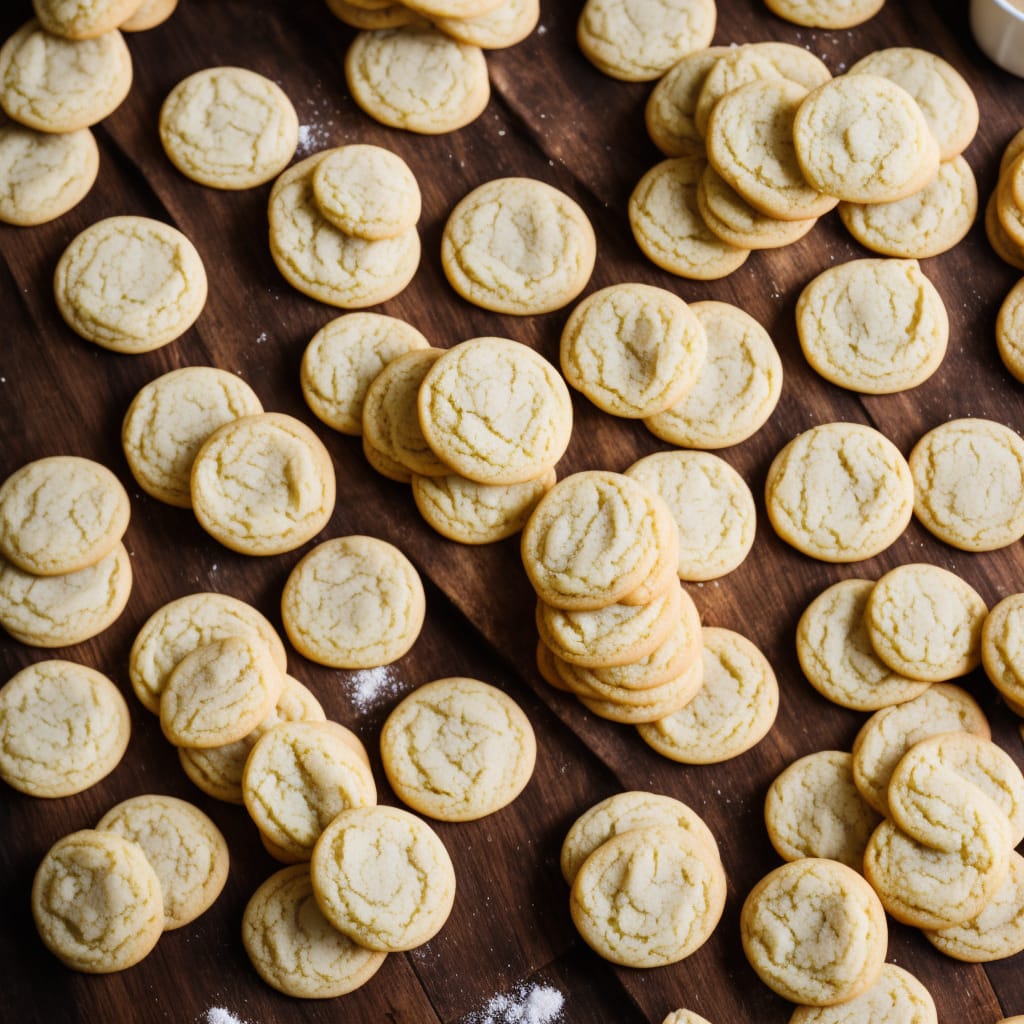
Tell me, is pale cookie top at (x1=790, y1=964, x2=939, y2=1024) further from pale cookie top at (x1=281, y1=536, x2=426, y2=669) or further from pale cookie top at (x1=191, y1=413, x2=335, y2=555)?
pale cookie top at (x1=191, y1=413, x2=335, y2=555)

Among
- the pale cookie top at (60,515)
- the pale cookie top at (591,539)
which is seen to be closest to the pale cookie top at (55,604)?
the pale cookie top at (60,515)

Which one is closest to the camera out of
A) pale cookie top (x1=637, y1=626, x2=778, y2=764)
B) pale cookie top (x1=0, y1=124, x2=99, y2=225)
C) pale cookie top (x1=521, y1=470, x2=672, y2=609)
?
pale cookie top (x1=521, y1=470, x2=672, y2=609)

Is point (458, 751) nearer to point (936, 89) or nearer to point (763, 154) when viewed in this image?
point (763, 154)

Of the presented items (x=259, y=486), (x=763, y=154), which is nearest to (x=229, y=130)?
(x=259, y=486)

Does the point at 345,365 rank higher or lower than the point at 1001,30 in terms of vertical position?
lower

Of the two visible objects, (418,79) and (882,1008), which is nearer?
(882,1008)

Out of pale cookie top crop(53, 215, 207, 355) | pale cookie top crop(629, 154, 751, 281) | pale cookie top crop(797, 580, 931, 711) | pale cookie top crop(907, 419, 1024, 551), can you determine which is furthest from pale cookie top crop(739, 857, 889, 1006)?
pale cookie top crop(53, 215, 207, 355)
